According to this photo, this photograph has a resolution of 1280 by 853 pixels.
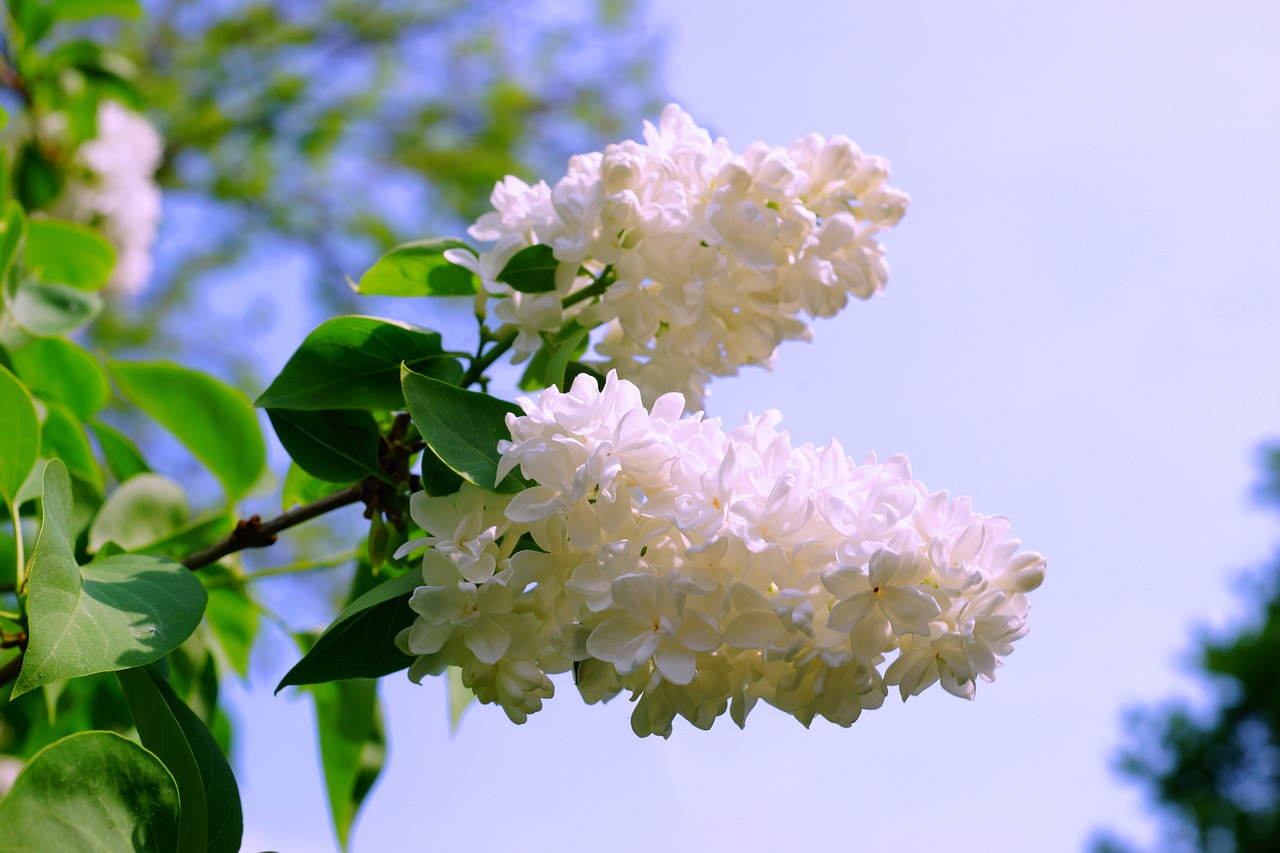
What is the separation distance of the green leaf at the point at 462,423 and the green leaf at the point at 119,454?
0.53m

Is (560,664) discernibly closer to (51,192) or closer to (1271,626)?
(51,192)

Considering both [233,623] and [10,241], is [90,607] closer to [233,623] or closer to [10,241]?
[233,623]

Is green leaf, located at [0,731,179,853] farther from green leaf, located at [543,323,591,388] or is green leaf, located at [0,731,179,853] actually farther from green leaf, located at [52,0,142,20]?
green leaf, located at [52,0,142,20]

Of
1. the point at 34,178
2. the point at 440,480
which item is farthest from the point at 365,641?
the point at 34,178

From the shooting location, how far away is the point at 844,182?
27.6 inches

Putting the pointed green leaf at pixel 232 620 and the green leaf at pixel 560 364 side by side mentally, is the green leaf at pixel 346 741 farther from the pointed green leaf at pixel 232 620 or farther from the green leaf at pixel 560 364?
the green leaf at pixel 560 364

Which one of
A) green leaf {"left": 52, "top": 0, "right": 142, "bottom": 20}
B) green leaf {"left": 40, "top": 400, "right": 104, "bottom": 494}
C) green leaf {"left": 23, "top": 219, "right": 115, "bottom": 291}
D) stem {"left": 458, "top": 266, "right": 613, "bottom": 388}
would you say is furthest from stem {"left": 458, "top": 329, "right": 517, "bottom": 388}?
green leaf {"left": 52, "top": 0, "right": 142, "bottom": 20}

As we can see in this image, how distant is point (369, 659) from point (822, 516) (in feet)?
0.79

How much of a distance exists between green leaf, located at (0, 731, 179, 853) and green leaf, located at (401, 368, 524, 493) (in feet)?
0.58

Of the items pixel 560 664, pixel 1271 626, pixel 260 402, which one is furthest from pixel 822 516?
pixel 1271 626

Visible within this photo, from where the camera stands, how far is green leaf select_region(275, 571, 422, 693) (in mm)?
507

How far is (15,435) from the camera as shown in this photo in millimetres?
620

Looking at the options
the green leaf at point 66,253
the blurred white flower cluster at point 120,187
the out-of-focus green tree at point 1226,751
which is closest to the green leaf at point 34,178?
the blurred white flower cluster at point 120,187

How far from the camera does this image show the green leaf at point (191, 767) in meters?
0.47
